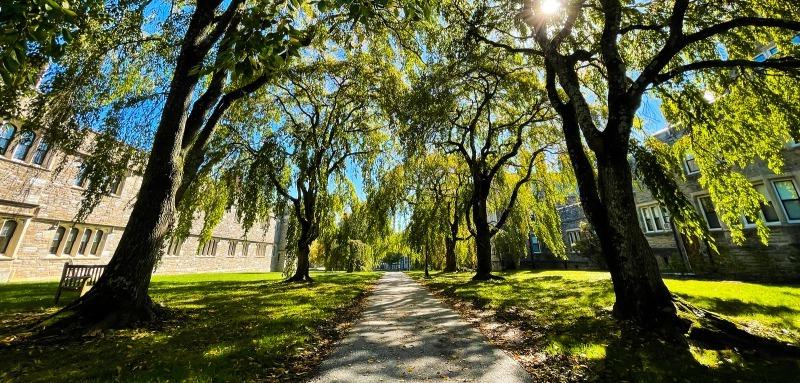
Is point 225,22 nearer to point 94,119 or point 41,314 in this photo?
point 94,119

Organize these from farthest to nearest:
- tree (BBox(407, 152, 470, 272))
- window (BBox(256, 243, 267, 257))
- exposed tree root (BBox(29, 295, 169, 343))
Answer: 1. window (BBox(256, 243, 267, 257))
2. tree (BBox(407, 152, 470, 272))
3. exposed tree root (BBox(29, 295, 169, 343))

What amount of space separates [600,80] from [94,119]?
14.4 meters

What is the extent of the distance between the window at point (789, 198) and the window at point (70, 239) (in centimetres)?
3437

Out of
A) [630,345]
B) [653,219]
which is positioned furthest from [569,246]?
[630,345]

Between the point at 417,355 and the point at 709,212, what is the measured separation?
2001cm

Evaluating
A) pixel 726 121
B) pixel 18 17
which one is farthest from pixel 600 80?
pixel 18 17

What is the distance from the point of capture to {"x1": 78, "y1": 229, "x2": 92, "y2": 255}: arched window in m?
17.5

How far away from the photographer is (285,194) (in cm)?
1505

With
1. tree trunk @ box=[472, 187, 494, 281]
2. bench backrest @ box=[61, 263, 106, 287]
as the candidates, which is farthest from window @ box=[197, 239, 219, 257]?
tree trunk @ box=[472, 187, 494, 281]

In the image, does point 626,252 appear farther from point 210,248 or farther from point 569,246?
point 210,248

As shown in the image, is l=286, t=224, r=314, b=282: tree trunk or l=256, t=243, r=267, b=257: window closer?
l=286, t=224, r=314, b=282: tree trunk

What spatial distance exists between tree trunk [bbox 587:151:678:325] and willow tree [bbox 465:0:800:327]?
2 centimetres

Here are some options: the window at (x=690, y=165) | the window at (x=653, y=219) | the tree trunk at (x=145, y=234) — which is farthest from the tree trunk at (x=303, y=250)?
the window at (x=690, y=165)

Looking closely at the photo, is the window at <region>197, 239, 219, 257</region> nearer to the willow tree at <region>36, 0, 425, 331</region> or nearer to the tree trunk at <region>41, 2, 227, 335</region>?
the willow tree at <region>36, 0, 425, 331</region>
